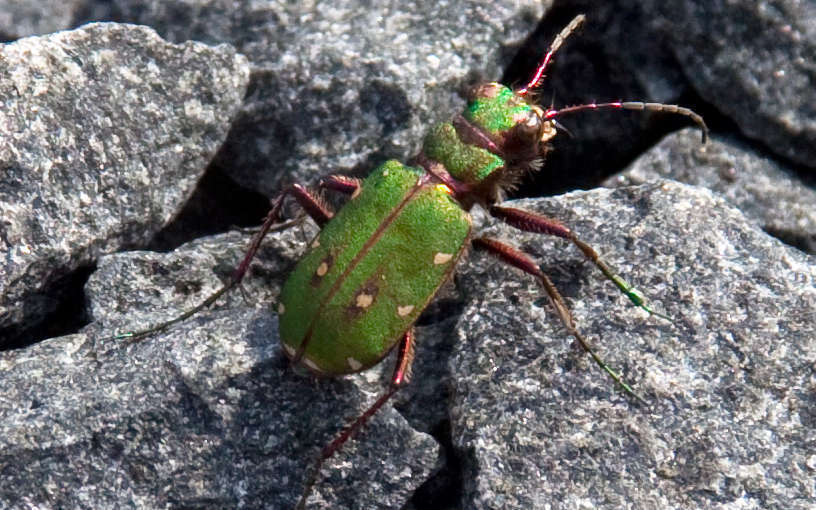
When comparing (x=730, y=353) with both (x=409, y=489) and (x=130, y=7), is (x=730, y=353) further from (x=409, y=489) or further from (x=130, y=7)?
(x=130, y=7)

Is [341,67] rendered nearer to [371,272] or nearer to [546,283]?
[371,272]

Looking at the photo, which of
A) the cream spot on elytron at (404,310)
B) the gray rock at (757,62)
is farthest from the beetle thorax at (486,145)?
the gray rock at (757,62)

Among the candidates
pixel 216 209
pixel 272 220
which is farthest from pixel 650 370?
pixel 216 209

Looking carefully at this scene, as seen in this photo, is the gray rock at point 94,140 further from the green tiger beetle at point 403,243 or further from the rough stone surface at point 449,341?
the green tiger beetle at point 403,243

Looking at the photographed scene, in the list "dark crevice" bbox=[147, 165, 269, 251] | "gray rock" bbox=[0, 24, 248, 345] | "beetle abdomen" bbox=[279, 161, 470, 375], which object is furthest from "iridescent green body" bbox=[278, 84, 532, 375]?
"dark crevice" bbox=[147, 165, 269, 251]

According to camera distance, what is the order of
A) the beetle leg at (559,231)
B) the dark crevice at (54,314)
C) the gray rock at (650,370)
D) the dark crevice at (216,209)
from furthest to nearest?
1. the dark crevice at (216,209)
2. the dark crevice at (54,314)
3. the beetle leg at (559,231)
4. the gray rock at (650,370)

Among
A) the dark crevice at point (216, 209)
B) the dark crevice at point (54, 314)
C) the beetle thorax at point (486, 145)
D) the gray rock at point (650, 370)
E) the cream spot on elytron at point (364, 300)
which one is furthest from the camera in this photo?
the dark crevice at point (216, 209)

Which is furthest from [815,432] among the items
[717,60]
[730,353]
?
[717,60]
